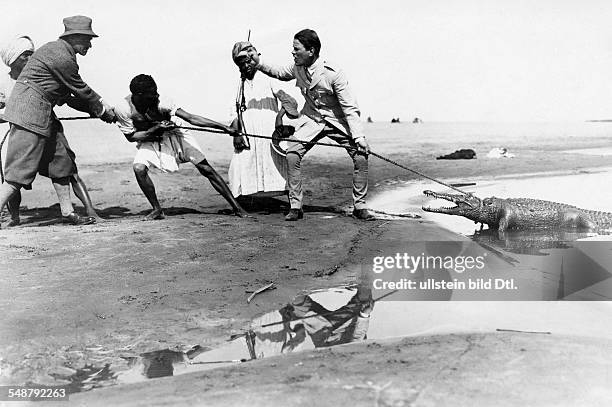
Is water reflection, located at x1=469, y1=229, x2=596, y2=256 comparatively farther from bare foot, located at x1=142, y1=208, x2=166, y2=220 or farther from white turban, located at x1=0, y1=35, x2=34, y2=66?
white turban, located at x1=0, y1=35, x2=34, y2=66

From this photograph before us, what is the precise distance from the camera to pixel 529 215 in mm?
6254

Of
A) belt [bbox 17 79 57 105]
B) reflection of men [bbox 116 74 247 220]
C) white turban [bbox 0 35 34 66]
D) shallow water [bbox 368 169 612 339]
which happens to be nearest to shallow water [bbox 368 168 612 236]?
shallow water [bbox 368 169 612 339]

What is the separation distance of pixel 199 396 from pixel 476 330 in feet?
6.11

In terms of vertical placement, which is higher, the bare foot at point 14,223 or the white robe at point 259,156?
the white robe at point 259,156

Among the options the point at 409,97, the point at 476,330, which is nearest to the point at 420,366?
the point at 476,330

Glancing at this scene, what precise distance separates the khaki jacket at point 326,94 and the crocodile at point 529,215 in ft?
3.87

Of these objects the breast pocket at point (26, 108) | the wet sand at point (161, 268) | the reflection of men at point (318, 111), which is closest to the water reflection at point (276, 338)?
the wet sand at point (161, 268)

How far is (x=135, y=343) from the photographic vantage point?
373cm

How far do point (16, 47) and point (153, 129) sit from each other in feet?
4.76

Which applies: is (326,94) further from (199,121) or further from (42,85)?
(42,85)

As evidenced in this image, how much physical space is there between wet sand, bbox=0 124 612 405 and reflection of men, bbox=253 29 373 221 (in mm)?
364

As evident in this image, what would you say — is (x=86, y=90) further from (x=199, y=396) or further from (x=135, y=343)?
(x=199, y=396)

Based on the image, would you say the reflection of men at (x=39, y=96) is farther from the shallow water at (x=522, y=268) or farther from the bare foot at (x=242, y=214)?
the shallow water at (x=522, y=268)

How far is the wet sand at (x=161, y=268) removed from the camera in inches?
146
